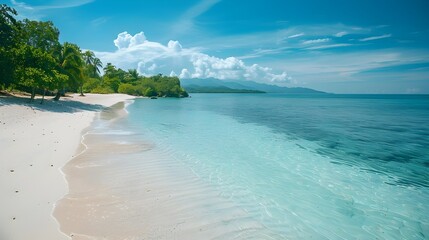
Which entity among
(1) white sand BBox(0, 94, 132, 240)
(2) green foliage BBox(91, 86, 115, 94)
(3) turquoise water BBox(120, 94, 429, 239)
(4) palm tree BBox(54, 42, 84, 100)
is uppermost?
(4) palm tree BBox(54, 42, 84, 100)

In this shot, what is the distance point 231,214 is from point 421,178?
10319 mm

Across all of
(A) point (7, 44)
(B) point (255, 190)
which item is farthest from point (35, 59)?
(B) point (255, 190)

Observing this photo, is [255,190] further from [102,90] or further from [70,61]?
[102,90]

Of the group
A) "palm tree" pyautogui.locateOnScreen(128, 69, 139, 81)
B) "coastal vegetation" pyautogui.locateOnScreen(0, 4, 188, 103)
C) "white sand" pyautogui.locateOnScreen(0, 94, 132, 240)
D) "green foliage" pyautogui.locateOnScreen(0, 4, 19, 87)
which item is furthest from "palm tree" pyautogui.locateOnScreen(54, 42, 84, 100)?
"palm tree" pyautogui.locateOnScreen(128, 69, 139, 81)

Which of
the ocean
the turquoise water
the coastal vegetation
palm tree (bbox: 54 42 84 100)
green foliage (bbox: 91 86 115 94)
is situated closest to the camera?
the ocean

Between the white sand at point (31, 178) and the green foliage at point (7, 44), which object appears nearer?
the white sand at point (31, 178)

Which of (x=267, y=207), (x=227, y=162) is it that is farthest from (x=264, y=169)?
(x=267, y=207)

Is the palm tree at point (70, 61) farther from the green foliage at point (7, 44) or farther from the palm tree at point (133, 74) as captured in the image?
the palm tree at point (133, 74)

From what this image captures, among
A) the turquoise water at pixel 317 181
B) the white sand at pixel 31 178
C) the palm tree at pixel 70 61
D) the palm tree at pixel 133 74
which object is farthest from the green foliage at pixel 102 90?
the turquoise water at pixel 317 181

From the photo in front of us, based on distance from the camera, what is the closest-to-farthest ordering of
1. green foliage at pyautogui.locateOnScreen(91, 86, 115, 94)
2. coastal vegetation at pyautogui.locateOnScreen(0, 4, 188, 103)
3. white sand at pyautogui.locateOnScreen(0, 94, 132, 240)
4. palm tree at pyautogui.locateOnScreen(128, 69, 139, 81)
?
white sand at pyautogui.locateOnScreen(0, 94, 132, 240), coastal vegetation at pyautogui.locateOnScreen(0, 4, 188, 103), green foliage at pyautogui.locateOnScreen(91, 86, 115, 94), palm tree at pyautogui.locateOnScreen(128, 69, 139, 81)

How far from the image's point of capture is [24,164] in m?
10.0

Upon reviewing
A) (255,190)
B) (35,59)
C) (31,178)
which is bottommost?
(255,190)

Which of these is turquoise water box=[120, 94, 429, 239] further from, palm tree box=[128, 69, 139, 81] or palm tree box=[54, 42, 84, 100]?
palm tree box=[128, 69, 139, 81]

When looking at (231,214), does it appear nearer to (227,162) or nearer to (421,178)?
(227,162)
